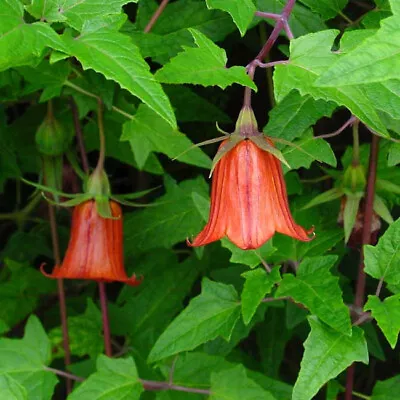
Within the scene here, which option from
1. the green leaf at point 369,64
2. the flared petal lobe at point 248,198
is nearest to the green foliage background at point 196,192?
the green leaf at point 369,64

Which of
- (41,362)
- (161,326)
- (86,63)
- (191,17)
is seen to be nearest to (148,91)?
(86,63)

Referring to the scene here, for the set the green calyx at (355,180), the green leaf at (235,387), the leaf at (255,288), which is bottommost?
the green leaf at (235,387)

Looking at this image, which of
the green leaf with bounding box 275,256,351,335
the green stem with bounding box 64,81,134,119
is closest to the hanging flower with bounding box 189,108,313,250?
the green leaf with bounding box 275,256,351,335

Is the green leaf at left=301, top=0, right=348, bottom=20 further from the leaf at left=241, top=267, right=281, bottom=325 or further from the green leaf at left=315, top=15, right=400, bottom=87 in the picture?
the green leaf at left=315, top=15, right=400, bottom=87

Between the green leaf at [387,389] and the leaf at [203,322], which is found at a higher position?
the leaf at [203,322]

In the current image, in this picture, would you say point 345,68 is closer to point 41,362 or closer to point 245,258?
point 245,258

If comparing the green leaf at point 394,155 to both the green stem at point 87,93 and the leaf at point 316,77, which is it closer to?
the leaf at point 316,77
